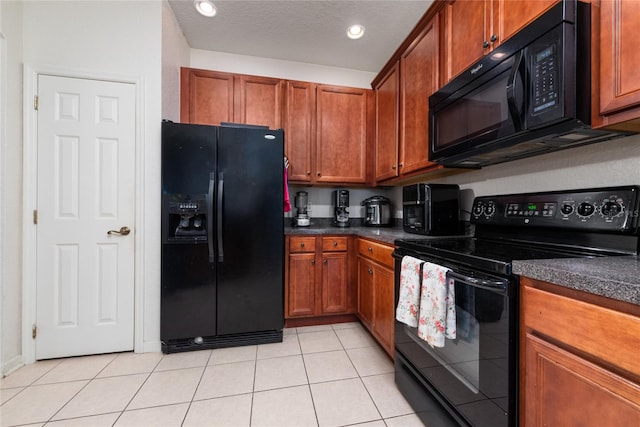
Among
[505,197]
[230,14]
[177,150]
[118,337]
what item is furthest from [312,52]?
[118,337]

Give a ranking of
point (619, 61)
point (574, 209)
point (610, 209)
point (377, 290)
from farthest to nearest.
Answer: point (377, 290) → point (574, 209) → point (610, 209) → point (619, 61)

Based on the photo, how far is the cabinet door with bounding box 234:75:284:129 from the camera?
2.53 metres

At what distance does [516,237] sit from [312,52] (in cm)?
249

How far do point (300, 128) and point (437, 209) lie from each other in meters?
1.58

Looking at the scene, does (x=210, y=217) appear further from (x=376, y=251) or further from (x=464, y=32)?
(x=464, y=32)

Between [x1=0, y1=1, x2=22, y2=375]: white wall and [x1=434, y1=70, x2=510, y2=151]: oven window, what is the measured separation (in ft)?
9.20

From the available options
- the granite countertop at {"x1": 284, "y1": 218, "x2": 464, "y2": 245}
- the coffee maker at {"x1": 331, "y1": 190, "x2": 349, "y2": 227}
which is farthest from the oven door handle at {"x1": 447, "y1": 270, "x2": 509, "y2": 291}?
the coffee maker at {"x1": 331, "y1": 190, "x2": 349, "y2": 227}

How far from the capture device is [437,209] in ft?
5.91

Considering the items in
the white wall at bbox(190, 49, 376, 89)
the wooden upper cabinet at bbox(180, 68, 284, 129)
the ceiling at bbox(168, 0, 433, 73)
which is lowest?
the wooden upper cabinet at bbox(180, 68, 284, 129)

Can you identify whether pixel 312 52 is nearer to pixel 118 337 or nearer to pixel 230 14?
pixel 230 14

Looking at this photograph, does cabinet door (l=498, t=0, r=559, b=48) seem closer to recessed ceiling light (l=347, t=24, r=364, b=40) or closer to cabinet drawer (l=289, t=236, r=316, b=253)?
recessed ceiling light (l=347, t=24, r=364, b=40)

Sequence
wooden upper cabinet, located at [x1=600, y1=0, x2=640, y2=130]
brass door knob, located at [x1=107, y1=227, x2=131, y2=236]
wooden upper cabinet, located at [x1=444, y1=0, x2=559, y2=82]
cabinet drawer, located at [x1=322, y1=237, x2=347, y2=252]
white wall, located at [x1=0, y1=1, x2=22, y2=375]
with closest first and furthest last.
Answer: wooden upper cabinet, located at [x1=600, y1=0, x2=640, y2=130] < wooden upper cabinet, located at [x1=444, y1=0, x2=559, y2=82] < white wall, located at [x1=0, y1=1, x2=22, y2=375] < brass door knob, located at [x1=107, y1=227, x2=131, y2=236] < cabinet drawer, located at [x1=322, y1=237, x2=347, y2=252]

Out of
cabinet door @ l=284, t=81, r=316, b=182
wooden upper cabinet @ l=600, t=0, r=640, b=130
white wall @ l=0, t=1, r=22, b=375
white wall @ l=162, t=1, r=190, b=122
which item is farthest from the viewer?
cabinet door @ l=284, t=81, r=316, b=182

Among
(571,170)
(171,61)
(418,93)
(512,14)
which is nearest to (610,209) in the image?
(571,170)
